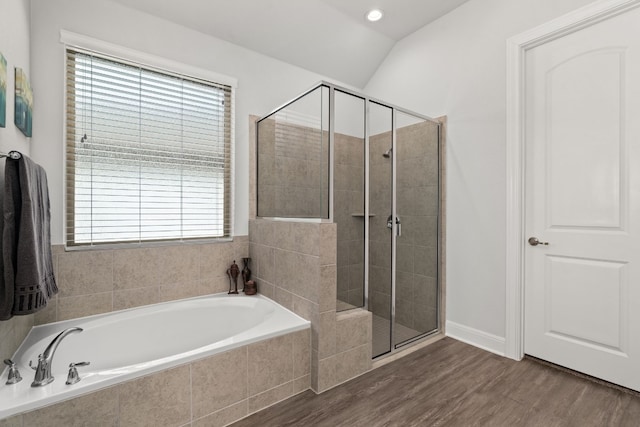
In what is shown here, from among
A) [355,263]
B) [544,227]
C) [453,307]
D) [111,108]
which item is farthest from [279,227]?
[544,227]

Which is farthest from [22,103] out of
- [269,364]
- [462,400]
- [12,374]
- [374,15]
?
[462,400]

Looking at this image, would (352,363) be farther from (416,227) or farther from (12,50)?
(12,50)

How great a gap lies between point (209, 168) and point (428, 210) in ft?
6.13

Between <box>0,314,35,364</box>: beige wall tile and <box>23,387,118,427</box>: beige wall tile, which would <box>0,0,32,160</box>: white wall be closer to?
<box>0,314,35,364</box>: beige wall tile

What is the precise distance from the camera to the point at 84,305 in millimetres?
1972

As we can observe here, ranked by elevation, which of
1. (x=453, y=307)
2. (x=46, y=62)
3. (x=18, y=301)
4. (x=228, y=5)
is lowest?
(x=453, y=307)

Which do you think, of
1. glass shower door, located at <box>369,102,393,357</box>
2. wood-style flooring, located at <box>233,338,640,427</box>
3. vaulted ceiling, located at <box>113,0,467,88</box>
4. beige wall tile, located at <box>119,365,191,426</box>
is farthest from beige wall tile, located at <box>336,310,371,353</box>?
vaulted ceiling, located at <box>113,0,467,88</box>

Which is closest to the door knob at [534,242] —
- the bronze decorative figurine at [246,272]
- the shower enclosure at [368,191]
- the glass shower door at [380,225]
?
the shower enclosure at [368,191]

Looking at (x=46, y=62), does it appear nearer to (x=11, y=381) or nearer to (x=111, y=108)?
(x=111, y=108)

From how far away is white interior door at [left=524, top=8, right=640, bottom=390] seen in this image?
5.86 feet

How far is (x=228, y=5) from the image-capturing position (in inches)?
89.5

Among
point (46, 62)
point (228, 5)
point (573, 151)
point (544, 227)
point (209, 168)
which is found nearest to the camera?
point (46, 62)

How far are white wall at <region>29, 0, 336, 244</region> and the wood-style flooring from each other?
4.85 ft

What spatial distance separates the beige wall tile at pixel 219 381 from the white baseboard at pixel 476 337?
5.90 ft
